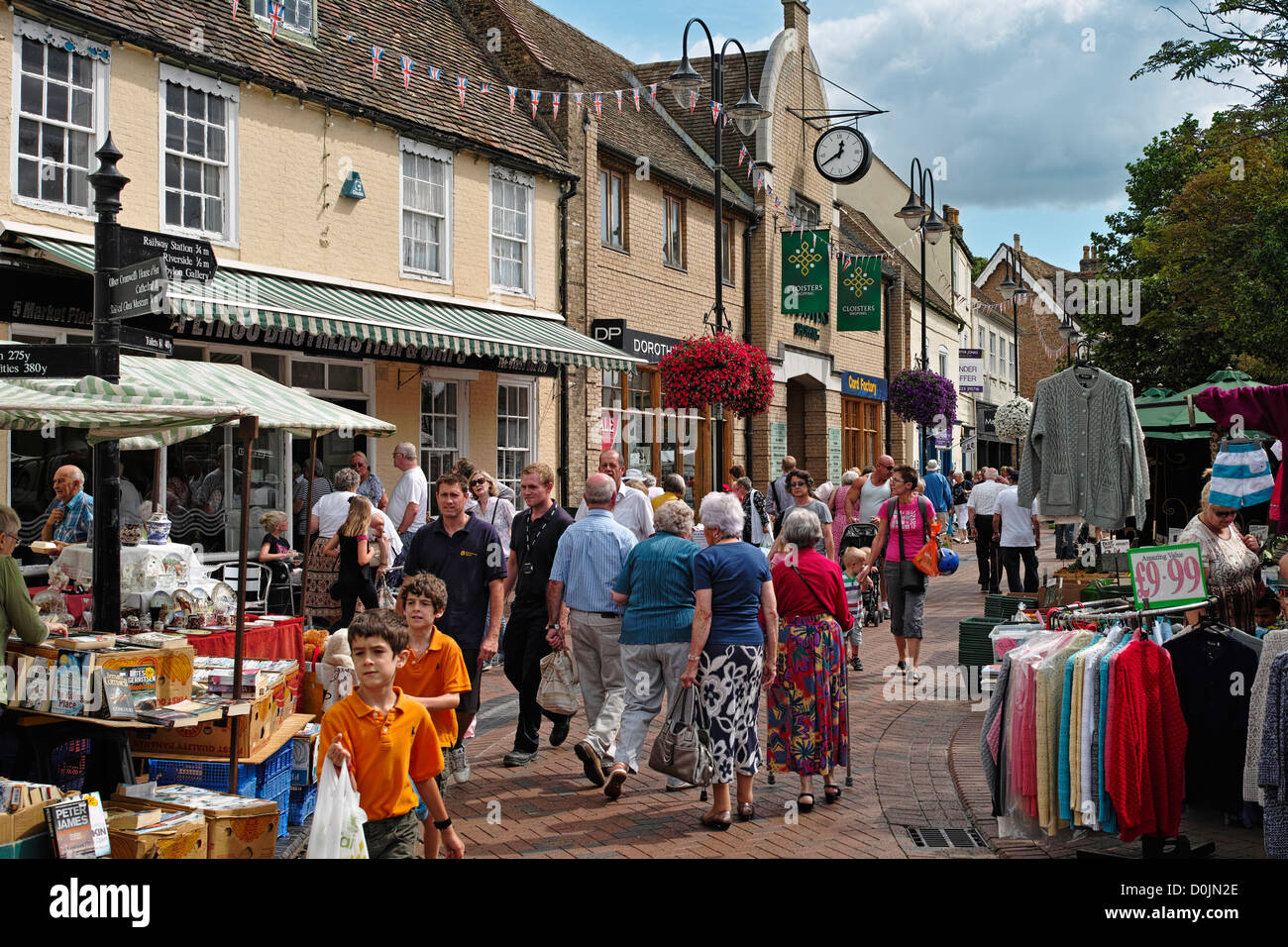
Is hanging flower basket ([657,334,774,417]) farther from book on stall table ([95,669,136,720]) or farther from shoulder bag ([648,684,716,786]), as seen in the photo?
book on stall table ([95,669,136,720])

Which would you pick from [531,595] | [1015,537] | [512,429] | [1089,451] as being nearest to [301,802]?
[531,595]

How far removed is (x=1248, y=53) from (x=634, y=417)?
11194mm

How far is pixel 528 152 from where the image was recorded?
56.7 feet

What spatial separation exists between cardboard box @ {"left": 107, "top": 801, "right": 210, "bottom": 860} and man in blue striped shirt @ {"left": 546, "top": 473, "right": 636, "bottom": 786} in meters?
2.70

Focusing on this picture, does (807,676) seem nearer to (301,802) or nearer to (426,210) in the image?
(301,802)

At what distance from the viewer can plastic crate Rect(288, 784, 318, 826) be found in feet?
21.1

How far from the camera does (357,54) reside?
50.0 ft

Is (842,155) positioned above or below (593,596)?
above

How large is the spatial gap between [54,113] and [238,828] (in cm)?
842

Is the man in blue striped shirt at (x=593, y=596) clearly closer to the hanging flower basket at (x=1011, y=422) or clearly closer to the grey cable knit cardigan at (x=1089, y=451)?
the grey cable knit cardigan at (x=1089, y=451)

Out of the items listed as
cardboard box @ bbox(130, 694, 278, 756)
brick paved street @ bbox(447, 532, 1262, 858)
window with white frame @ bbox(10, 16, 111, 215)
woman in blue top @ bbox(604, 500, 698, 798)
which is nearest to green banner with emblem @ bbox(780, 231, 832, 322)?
window with white frame @ bbox(10, 16, 111, 215)

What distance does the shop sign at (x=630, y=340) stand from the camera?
1894cm
